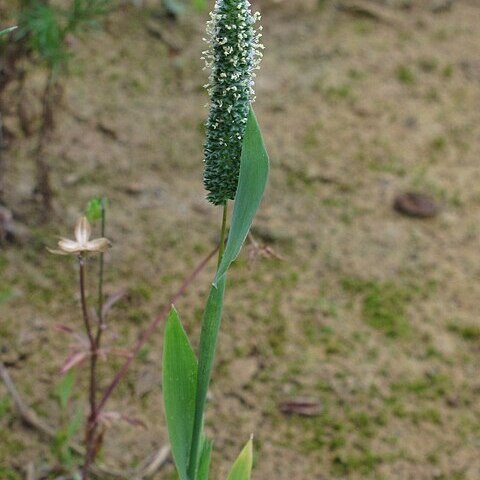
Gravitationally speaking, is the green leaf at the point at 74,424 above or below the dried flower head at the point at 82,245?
below

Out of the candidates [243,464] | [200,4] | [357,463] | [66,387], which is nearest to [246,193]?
[243,464]

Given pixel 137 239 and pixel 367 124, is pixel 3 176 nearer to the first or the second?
pixel 137 239

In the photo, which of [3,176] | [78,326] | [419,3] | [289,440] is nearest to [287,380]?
[289,440]

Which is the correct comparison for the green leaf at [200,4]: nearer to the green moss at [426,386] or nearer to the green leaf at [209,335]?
the green moss at [426,386]

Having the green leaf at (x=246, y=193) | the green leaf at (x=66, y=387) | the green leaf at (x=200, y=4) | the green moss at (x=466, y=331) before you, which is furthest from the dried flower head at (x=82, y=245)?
the green leaf at (x=200, y=4)

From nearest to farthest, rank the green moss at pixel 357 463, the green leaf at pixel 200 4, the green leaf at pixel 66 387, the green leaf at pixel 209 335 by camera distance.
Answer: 1. the green leaf at pixel 209 335
2. the green leaf at pixel 66 387
3. the green moss at pixel 357 463
4. the green leaf at pixel 200 4

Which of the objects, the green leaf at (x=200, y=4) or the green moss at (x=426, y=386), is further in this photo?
the green leaf at (x=200, y=4)
